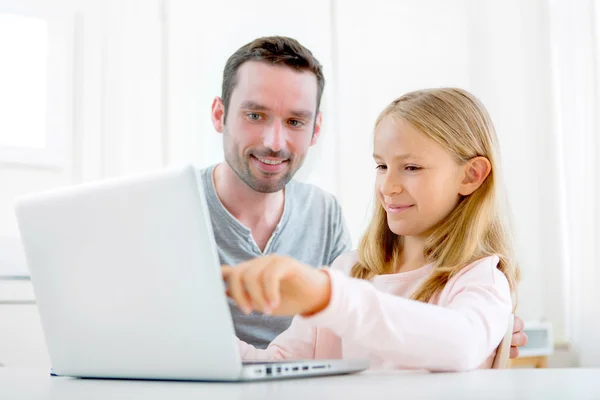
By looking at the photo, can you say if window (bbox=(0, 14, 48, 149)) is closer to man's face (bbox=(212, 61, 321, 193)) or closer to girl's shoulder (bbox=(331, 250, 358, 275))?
man's face (bbox=(212, 61, 321, 193))

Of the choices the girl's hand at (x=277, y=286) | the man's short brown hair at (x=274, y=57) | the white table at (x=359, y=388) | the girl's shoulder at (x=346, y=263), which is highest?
the man's short brown hair at (x=274, y=57)

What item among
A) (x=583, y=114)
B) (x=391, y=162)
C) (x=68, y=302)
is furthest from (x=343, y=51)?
(x=68, y=302)

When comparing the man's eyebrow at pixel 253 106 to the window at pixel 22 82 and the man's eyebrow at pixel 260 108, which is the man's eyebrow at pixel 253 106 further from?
the window at pixel 22 82

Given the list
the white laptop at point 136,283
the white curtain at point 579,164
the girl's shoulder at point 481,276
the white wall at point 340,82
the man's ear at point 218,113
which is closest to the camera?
the white laptop at point 136,283

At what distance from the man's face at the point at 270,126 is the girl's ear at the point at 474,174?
954 mm

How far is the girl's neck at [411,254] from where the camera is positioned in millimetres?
1333

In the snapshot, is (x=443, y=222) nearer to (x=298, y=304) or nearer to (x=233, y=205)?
(x=298, y=304)

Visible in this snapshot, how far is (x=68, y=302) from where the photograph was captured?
0.88 m

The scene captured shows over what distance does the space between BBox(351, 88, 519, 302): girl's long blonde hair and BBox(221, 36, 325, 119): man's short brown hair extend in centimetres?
95

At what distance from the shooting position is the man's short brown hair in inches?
88.6

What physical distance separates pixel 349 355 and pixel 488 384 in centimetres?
55

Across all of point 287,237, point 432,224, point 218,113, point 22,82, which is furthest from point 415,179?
point 22,82

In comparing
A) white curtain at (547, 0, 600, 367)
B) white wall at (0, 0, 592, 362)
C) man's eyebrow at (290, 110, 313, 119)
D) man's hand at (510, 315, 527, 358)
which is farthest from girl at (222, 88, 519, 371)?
white curtain at (547, 0, 600, 367)

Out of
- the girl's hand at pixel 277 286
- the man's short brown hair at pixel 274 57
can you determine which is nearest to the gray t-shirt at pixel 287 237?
the man's short brown hair at pixel 274 57
